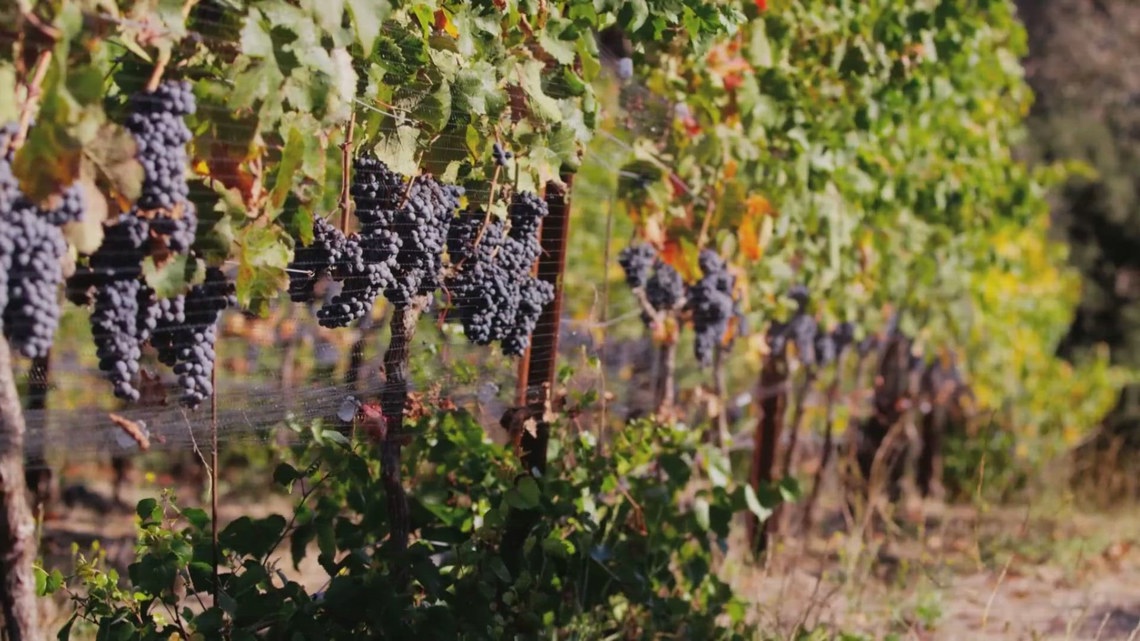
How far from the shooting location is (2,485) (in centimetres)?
232

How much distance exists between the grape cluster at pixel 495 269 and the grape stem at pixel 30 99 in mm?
1133

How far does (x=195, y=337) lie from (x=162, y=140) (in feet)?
1.30

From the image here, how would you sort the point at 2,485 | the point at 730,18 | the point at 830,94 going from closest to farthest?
1. the point at 2,485
2. the point at 730,18
3. the point at 830,94

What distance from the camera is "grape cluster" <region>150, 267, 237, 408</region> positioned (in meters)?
Result: 2.31

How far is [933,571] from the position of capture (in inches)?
179

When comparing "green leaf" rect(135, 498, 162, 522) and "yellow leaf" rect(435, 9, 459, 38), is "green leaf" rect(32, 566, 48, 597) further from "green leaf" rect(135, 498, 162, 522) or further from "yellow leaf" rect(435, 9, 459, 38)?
"yellow leaf" rect(435, 9, 459, 38)

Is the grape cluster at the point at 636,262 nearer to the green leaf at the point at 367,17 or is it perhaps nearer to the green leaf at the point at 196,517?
the green leaf at the point at 196,517

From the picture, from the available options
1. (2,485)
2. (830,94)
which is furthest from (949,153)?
(2,485)

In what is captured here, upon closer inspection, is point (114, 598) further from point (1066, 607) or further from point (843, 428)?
point (843, 428)

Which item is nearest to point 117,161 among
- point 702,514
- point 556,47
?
point 556,47

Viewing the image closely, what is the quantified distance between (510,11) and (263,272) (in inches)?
35.1

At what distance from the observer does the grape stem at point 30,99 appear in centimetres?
194

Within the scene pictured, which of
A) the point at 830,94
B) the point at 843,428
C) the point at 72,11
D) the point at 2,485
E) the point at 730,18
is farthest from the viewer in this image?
the point at 843,428

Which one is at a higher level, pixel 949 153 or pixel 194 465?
pixel 949 153
